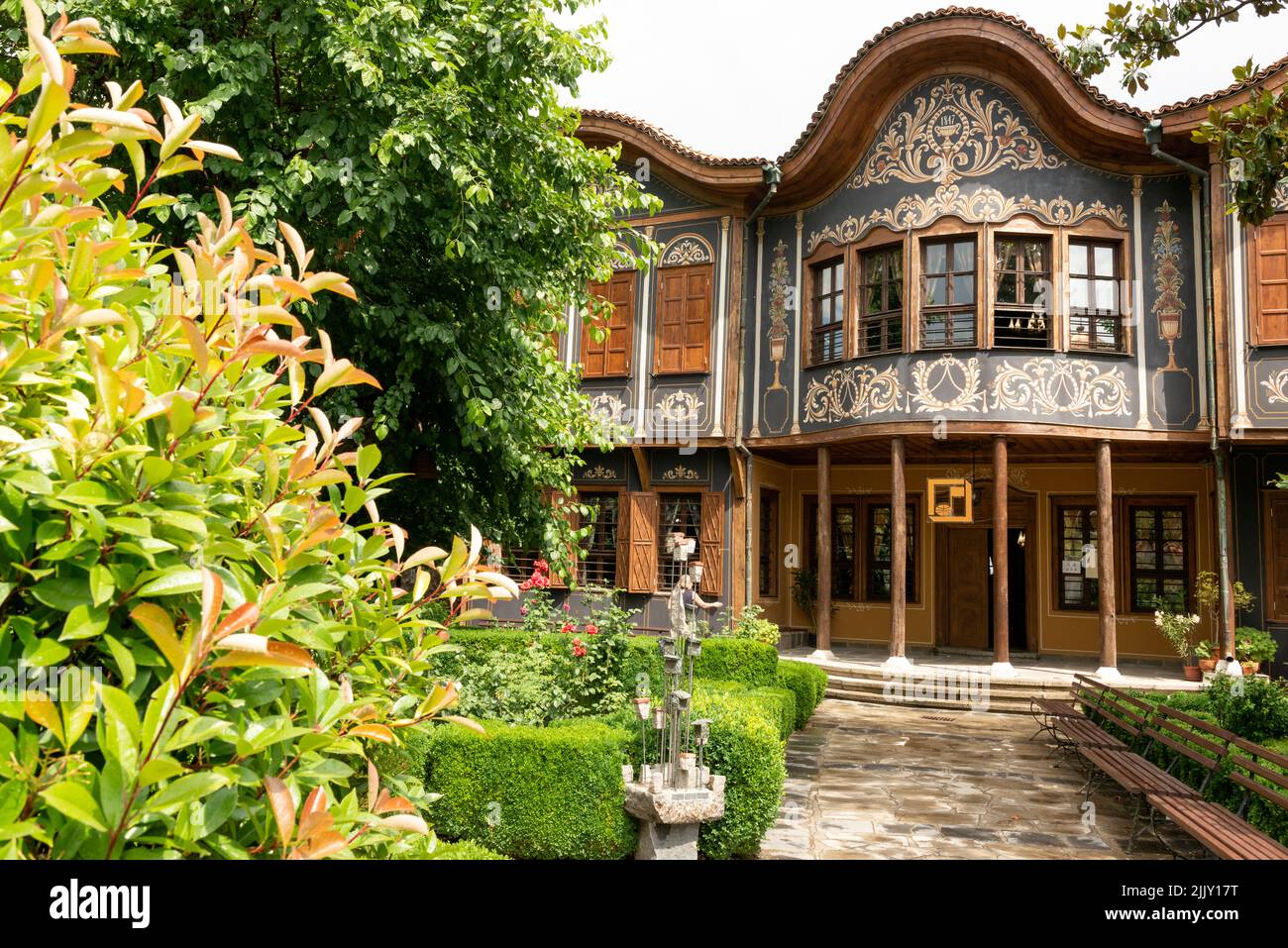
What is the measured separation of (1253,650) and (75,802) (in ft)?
48.7

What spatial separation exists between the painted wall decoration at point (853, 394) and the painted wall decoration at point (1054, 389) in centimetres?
146

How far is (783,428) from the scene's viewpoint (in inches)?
585

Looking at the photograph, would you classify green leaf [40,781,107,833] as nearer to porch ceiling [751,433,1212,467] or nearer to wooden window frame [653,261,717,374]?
porch ceiling [751,433,1212,467]

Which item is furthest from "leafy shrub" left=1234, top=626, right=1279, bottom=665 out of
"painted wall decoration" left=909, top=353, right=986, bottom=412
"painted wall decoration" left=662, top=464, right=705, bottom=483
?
"painted wall decoration" left=662, top=464, right=705, bottom=483

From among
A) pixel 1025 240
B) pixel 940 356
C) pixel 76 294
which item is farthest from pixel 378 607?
pixel 1025 240

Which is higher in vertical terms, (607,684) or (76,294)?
(76,294)

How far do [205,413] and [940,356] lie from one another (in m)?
13.2

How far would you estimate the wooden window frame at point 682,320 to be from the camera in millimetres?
15383

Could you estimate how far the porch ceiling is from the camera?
13.5 metres

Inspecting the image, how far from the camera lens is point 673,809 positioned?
5133 millimetres

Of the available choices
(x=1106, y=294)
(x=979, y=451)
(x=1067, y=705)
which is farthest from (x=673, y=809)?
(x=1106, y=294)

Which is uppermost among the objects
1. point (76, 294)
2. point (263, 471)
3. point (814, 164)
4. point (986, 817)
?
point (814, 164)

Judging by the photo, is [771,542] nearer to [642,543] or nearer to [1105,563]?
[642,543]
